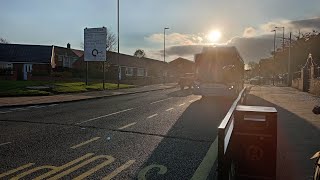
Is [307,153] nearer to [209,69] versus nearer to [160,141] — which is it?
[160,141]

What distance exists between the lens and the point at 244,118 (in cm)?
498

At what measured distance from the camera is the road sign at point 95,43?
36.8 m

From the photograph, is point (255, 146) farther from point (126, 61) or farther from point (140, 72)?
point (140, 72)

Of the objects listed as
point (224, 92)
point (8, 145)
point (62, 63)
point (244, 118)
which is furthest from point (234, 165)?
point (62, 63)

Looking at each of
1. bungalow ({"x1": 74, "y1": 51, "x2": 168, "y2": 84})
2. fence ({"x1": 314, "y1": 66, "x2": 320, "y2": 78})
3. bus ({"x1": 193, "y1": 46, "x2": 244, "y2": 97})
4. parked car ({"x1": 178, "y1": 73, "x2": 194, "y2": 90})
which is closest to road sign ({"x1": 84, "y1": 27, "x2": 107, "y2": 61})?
parked car ({"x1": 178, "y1": 73, "x2": 194, "y2": 90})

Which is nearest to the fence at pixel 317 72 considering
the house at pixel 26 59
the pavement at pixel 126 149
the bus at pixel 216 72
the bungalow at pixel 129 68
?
the bus at pixel 216 72

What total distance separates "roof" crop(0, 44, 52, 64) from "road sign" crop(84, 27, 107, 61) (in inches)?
1035

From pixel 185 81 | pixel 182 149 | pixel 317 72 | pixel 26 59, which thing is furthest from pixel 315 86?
pixel 26 59

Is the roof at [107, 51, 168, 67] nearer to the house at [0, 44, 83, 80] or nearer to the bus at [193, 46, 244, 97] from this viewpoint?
the house at [0, 44, 83, 80]

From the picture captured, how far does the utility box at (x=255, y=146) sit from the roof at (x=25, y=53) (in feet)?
197

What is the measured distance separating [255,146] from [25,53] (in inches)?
2495

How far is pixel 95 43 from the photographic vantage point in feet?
122

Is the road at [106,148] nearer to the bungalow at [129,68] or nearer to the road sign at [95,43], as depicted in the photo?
the road sign at [95,43]

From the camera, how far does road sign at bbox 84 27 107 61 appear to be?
36.8 m
